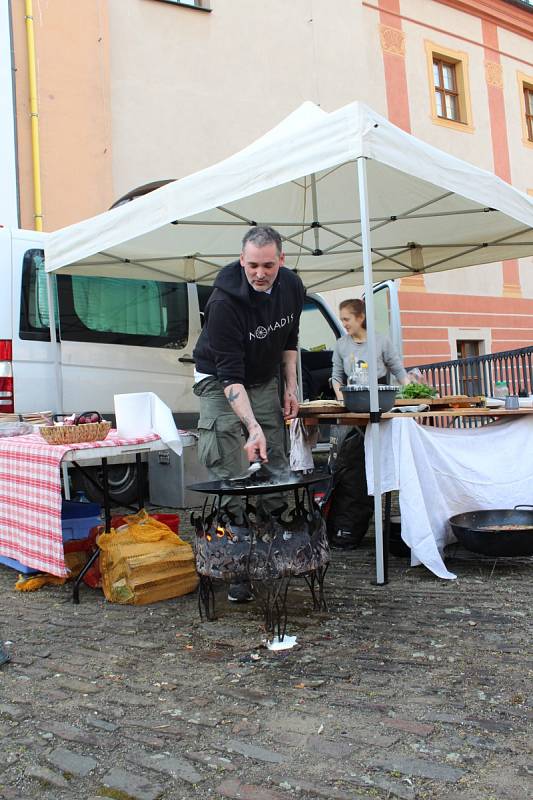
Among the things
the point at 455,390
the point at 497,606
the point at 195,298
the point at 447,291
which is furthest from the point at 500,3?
the point at 497,606

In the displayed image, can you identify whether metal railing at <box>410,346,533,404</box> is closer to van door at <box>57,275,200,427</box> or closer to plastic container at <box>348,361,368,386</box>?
van door at <box>57,275,200,427</box>

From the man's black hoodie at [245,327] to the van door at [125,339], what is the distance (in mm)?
2564

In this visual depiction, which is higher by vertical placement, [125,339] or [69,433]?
[125,339]

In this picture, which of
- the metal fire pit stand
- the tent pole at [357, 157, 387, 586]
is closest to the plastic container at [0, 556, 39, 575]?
the metal fire pit stand

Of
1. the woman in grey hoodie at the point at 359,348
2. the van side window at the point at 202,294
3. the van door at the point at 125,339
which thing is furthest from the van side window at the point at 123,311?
the woman in grey hoodie at the point at 359,348

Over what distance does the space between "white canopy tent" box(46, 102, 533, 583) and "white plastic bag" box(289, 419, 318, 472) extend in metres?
1.20

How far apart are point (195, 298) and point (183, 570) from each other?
3513mm

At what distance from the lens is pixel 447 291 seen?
15.2 m

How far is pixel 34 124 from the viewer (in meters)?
9.97

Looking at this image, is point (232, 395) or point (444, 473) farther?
point (444, 473)

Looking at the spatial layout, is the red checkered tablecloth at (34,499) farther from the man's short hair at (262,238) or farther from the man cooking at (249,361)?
the man's short hair at (262,238)

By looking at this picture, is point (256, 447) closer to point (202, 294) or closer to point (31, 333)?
point (31, 333)

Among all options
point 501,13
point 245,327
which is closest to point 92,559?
point 245,327

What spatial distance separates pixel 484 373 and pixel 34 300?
22.5 ft
